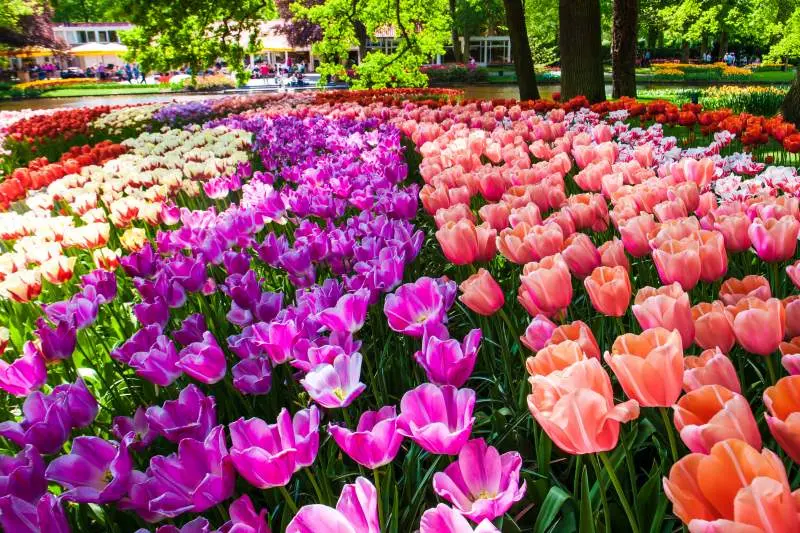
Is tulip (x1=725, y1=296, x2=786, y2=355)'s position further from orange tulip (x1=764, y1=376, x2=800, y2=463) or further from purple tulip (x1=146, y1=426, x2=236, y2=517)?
purple tulip (x1=146, y1=426, x2=236, y2=517)

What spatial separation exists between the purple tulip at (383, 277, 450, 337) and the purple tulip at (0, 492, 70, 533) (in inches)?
30.4

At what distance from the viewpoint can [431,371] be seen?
4.33 feet

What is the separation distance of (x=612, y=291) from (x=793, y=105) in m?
8.12

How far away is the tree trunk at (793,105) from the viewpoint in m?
7.91

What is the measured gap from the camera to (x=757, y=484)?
0.70 meters

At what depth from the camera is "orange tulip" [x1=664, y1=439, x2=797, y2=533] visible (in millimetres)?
709

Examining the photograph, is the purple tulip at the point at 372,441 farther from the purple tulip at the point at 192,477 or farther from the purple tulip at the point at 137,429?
the purple tulip at the point at 137,429

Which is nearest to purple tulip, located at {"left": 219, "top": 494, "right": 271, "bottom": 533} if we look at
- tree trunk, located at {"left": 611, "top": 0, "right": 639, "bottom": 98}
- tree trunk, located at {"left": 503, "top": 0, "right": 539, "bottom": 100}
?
tree trunk, located at {"left": 503, "top": 0, "right": 539, "bottom": 100}

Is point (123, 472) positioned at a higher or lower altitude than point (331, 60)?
lower

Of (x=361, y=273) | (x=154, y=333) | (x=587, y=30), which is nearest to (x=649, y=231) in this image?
(x=361, y=273)

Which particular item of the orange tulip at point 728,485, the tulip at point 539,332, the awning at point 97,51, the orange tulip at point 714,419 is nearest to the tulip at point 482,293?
the tulip at point 539,332

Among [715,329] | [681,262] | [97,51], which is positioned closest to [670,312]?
[715,329]

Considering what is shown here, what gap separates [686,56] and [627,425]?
5060cm

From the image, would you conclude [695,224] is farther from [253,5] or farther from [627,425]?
[253,5]
